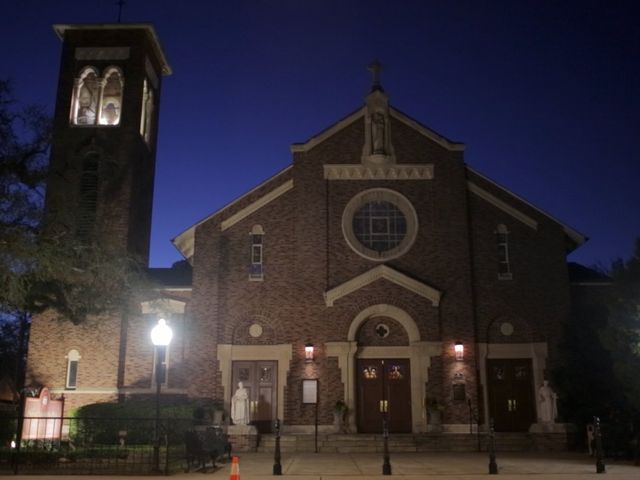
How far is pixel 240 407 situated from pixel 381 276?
7.17 metres

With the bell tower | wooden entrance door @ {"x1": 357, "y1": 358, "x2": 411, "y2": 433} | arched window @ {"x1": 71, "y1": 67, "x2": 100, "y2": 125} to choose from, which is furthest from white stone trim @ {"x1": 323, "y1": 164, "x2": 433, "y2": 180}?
arched window @ {"x1": 71, "y1": 67, "x2": 100, "y2": 125}

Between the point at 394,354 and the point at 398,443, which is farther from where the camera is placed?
the point at 394,354

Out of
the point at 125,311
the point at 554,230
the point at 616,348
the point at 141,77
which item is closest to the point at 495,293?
the point at 554,230

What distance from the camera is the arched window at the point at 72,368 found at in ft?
90.3

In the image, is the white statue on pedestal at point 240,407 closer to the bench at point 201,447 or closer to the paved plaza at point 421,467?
the paved plaza at point 421,467

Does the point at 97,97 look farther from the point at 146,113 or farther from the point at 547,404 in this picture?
the point at 547,404

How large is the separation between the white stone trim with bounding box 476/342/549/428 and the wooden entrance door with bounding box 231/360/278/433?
7.85 meters

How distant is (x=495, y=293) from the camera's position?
2745 cm

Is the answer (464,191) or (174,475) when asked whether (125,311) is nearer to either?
(174,475)

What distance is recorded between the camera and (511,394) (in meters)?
26.8

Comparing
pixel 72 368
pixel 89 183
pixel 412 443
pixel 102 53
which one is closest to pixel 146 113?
pixel 102 53

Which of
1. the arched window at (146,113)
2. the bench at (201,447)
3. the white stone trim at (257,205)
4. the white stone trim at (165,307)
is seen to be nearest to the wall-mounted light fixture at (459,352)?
the white stone trim at (257,205)

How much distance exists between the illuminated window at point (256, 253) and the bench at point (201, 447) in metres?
9.02

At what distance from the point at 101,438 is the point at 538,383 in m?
15.9
